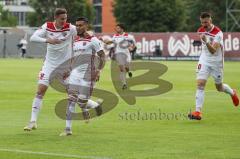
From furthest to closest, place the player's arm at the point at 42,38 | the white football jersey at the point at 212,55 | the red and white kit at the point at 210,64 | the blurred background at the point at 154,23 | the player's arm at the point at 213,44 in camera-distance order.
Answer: the blurred background at the point at 154,23
the red and white kit at the point at 210,64
the white football jersey at the point at 212,55
the player's arm at the point at 213,44
the player's arm at the point at 42,38

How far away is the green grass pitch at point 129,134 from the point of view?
12633 mm

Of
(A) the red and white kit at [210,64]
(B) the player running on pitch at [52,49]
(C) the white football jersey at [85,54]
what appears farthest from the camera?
(A) the red and white kit at [210,64]

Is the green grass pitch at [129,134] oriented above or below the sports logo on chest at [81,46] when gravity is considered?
below

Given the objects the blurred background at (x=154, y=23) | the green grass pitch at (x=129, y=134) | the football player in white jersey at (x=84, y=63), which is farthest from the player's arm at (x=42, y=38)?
the blurred background at (x=154, y=23)

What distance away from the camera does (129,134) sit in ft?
50.1

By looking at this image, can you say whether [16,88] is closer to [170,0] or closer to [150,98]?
[150,98]

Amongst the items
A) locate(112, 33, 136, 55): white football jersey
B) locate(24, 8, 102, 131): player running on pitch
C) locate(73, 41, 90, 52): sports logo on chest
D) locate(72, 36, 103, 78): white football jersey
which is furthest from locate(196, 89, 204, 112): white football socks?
locate(112, 33, 136, 55): white football jersey

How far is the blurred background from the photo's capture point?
68.2 m

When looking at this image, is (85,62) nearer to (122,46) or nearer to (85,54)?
(85,54)

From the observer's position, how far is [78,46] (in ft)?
53.9

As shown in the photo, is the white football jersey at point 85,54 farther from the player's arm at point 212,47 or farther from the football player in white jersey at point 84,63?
the player's arm at point 212,47

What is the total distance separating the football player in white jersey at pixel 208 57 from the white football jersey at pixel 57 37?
3556 millimetres

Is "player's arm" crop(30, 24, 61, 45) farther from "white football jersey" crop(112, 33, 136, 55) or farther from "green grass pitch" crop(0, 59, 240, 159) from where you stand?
"white football jersey" crop(112, 33, 136, 55)

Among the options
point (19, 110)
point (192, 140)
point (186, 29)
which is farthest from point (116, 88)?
point (186, 29)
